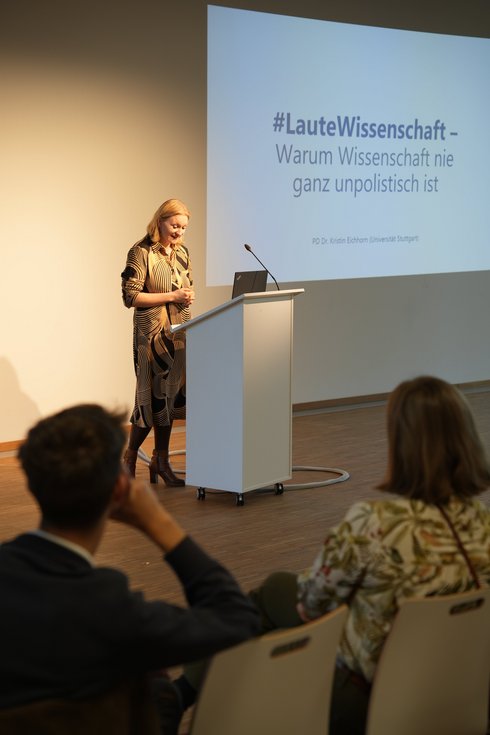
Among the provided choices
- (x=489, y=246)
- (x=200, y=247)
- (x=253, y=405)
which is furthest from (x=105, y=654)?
(x=489, y=246)

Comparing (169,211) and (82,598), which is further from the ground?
(169,211)

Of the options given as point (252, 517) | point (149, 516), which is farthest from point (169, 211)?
point (149, 516)

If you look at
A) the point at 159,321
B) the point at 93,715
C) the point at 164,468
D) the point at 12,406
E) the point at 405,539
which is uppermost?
the point at 159,321

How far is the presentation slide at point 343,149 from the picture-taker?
720 cm

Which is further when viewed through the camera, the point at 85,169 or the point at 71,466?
the point at 85,169

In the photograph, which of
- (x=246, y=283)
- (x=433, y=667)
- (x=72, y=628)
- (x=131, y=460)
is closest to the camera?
(x=72, y=628)

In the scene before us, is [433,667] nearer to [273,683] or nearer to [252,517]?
[273,683]

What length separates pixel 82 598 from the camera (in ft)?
5.07

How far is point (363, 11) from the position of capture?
26.3ft

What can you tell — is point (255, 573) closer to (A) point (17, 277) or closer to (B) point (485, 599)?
(B) point (485, 599)

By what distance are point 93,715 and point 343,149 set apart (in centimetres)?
673

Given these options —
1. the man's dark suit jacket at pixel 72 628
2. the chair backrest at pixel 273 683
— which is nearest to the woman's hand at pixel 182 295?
the chair backrest at pixel 273 683

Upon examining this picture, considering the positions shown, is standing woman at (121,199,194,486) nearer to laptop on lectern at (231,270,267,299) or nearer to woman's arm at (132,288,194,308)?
woman's arm at (132,288,194,308)

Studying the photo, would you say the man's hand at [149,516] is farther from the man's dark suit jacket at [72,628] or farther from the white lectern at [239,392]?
the white lectern at [239,392]
